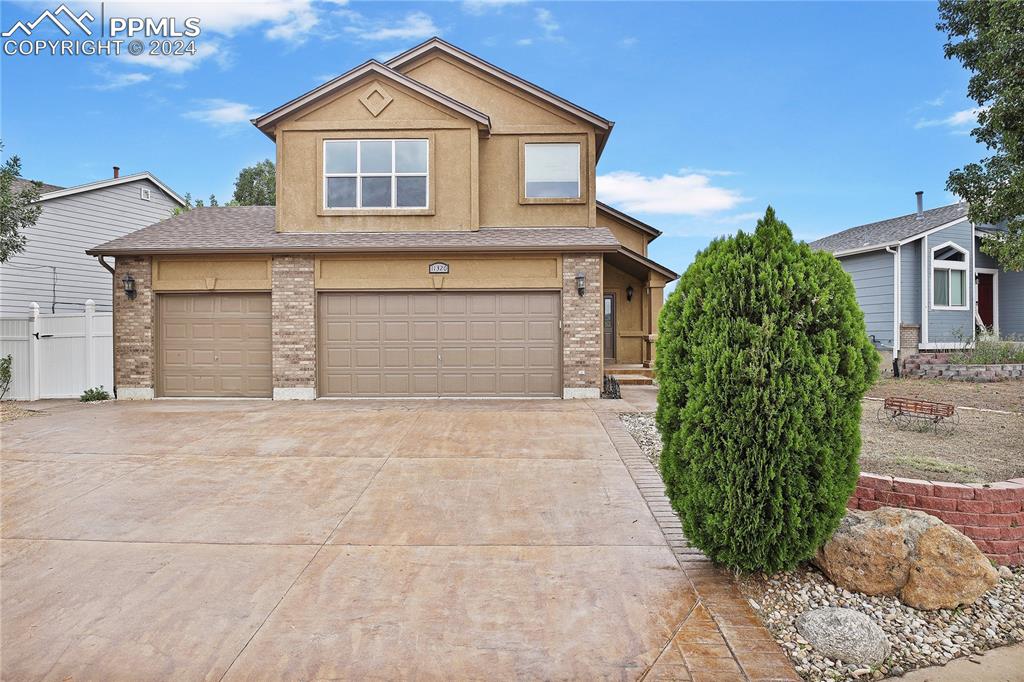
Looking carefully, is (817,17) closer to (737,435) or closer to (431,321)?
(431,321)

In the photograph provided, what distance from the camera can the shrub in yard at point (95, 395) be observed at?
40.6ft

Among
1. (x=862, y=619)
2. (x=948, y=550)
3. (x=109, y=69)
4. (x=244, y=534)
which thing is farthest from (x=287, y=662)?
(x=109, y=69)

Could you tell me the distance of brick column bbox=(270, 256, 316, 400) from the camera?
12164 mm

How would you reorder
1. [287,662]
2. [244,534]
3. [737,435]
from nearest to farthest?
1. [287,662]
2. [737,435]
3. [244,534]

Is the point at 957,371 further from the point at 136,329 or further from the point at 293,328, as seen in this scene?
the point at 136,329

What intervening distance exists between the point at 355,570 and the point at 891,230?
21.3m

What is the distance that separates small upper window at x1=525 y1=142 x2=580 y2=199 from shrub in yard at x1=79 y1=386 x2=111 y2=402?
10.5 metres

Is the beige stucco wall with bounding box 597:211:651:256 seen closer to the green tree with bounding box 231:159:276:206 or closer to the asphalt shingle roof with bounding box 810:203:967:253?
the asphalt shingle roof with bounding box 810:203:967:253

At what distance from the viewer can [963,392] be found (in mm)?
12383

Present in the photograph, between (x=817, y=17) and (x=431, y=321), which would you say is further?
(x=431, y=321)

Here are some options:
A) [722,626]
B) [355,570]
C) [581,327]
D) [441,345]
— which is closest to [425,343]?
[441,345]

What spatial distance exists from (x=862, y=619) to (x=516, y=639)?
198cm

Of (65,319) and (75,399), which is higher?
(65,319)

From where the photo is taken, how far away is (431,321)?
1227cm
